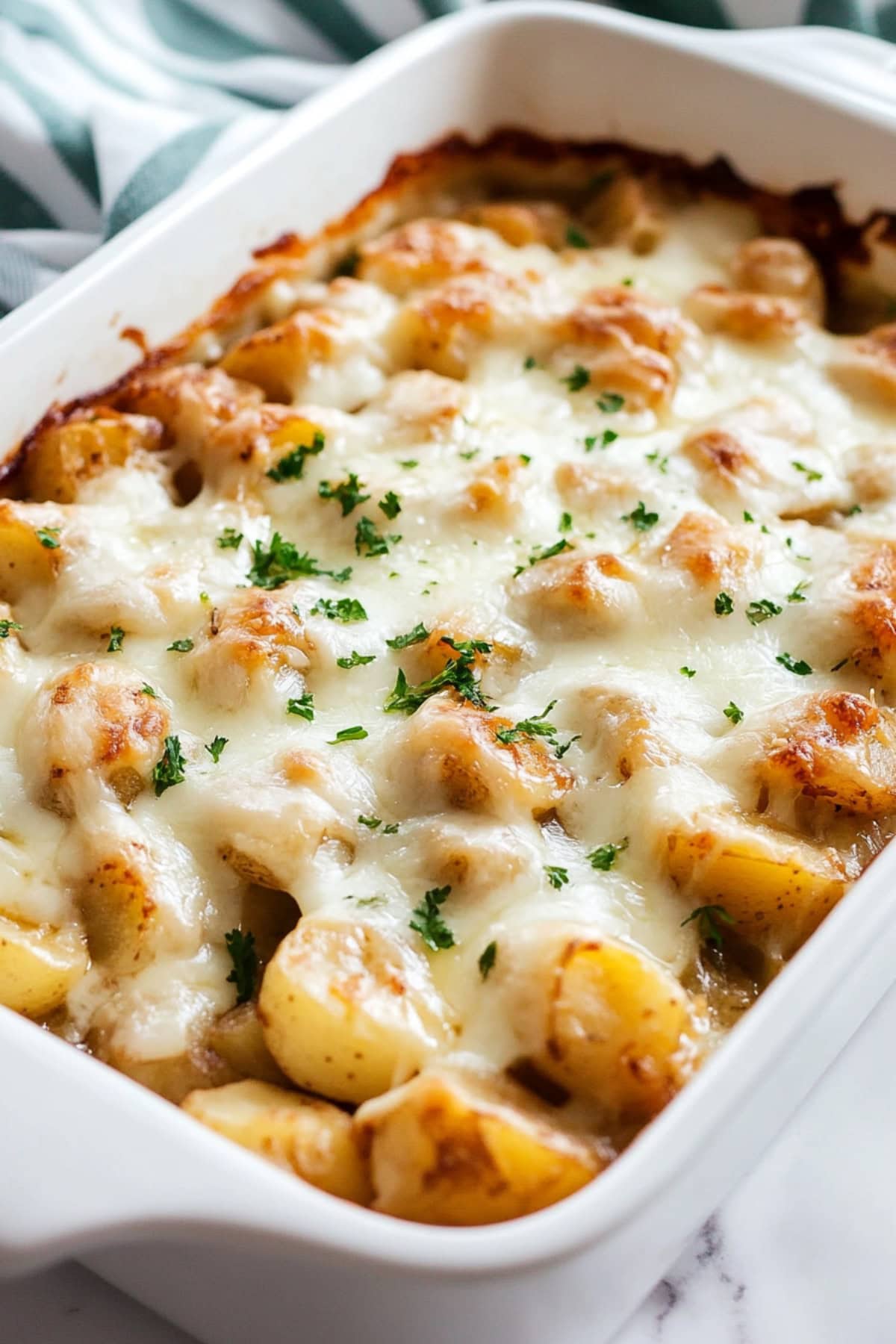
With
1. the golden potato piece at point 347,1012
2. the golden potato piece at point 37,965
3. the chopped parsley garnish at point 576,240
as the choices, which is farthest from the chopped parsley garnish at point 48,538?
Result: the chopped parsley garnish at point 576,240

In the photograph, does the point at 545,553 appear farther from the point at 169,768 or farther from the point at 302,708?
the point at 169,768

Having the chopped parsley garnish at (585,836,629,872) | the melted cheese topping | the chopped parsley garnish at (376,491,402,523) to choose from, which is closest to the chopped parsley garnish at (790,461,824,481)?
the melted cheese topping

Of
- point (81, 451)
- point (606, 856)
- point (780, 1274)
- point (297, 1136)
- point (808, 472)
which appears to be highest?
point (81, 451)

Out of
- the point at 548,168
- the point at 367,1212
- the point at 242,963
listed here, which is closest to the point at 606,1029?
the point at 367,1212

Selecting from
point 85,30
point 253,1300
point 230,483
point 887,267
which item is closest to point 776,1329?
point 253,1300

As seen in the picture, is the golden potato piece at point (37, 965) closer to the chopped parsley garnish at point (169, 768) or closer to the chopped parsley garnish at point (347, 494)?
the chopped parsley garnish at point (169, 768)

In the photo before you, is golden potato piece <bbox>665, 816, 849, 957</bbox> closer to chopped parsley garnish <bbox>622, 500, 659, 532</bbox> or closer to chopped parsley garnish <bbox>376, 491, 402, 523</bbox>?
chopped parsley garnish <bbox>622, 500, 659, 532</bbox>
